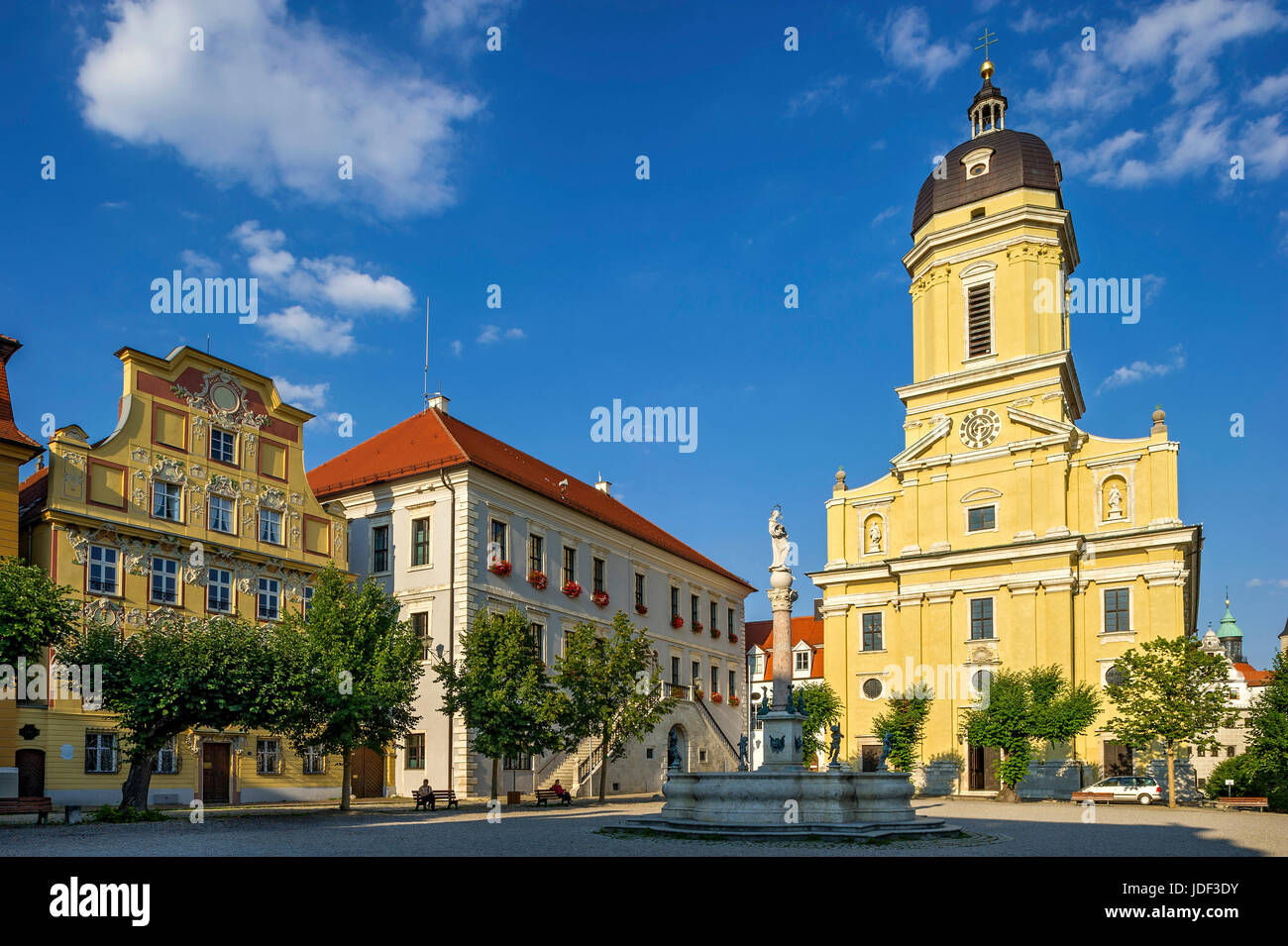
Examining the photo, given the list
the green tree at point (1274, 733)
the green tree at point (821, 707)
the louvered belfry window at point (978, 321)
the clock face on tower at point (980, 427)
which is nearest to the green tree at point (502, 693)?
the green tree at point (821, 707)

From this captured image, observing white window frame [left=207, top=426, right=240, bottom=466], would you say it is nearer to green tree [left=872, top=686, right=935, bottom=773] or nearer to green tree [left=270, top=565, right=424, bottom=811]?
green tree [left=270, top=565, right=424, bottom=811]

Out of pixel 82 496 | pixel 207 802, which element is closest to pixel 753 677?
pixel 207 802

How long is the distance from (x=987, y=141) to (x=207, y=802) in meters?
44.6

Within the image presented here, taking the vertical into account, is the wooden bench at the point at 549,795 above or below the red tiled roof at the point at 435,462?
below

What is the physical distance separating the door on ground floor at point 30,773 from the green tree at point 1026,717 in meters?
32.1

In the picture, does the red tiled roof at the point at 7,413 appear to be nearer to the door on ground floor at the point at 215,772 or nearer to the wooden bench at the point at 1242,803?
the door on ground floor at the point at 215,772

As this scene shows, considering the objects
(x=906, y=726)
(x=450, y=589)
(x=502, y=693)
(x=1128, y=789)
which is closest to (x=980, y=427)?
(x=906, y=726)

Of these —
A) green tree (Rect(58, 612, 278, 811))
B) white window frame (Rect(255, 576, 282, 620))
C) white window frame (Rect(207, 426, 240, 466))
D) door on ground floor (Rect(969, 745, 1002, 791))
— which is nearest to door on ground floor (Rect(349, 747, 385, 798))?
white window frame (Rect(255, 576, 282, 620))

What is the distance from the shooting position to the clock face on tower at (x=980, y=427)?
4838 centimetres

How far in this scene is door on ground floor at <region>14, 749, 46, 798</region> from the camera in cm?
2817

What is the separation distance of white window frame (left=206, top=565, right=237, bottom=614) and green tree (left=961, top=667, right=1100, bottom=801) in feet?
91.7

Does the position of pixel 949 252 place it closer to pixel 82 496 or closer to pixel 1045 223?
pixel 1045 223

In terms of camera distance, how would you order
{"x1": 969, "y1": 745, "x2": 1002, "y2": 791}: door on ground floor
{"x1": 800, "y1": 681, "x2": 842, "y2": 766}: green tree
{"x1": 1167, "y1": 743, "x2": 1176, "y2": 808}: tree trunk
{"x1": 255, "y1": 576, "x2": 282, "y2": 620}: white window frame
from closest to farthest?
{"x1": 255, "y1": 576, "x2": 282, "y2": 620}: white window frame < {"x1": 1167, "y1": 743, "x2": 1176, "y2": 808}: tree trunk < {"x1": 969, "y1": 745, "x2": 1002, "y2": 791}: door on ground floor < {"x1": 800, "y1": 681, "x2": 842, "y2": 766}: green tree

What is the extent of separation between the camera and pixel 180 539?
107 feet
